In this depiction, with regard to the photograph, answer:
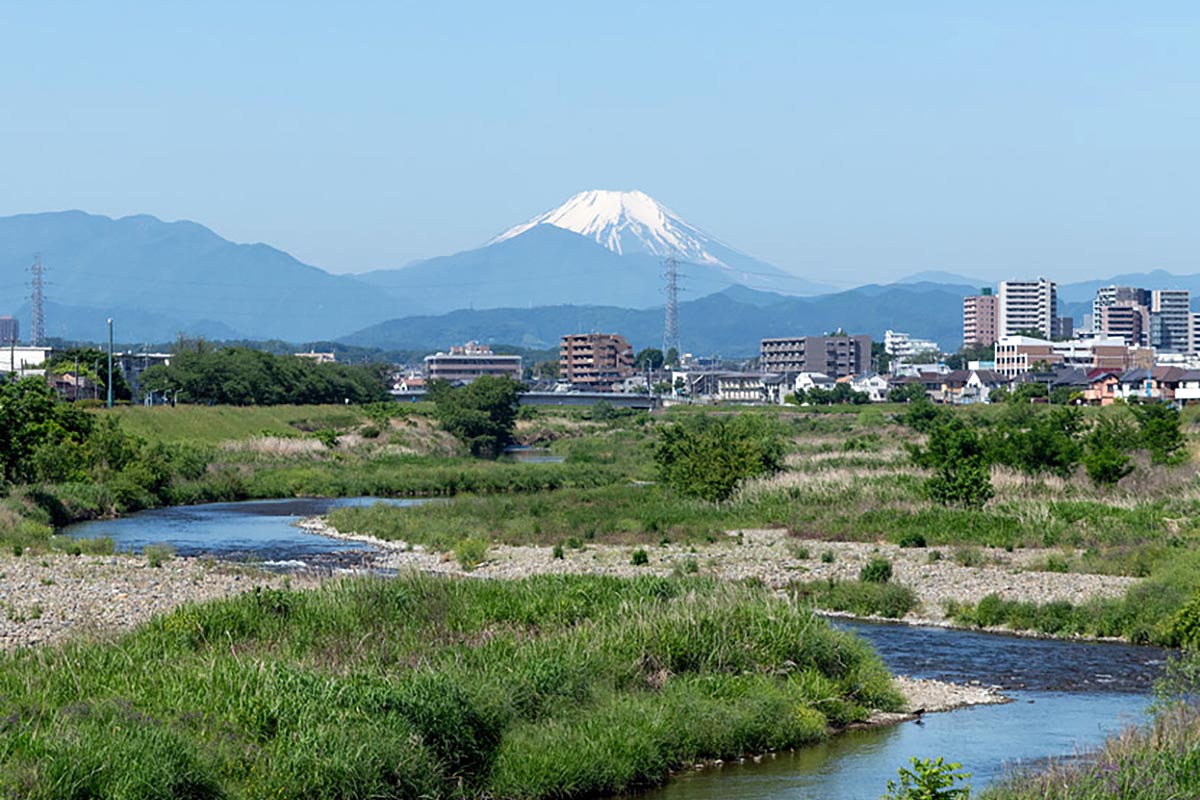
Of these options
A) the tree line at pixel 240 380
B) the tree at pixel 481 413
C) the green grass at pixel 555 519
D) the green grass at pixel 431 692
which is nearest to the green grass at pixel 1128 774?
the green grass at pixel 431 692

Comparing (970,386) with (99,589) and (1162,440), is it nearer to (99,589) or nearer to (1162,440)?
(1162,440)

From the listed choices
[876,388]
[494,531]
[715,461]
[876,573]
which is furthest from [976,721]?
[876,388]

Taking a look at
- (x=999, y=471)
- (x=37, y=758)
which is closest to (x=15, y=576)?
(x=37, y=758)

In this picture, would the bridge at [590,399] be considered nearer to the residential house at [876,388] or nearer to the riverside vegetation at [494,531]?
the residential house at [876,388]

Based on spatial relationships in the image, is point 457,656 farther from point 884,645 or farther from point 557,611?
point 884,645

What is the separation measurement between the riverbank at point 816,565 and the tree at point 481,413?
57281 mm

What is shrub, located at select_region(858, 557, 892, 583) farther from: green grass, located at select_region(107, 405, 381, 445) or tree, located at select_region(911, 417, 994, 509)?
green grass, located at select_region(107, 405, 381, 445)

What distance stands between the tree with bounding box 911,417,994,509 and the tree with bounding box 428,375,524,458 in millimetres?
50982

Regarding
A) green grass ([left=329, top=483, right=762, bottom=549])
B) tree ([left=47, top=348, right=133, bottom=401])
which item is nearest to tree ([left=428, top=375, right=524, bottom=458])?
tree ([left=47, top=348, right=133, bottom=401])

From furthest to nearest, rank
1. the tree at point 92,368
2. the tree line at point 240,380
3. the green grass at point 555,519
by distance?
the tree line at point 240,380, the tree at point 92,368, the green grass at point 555,519

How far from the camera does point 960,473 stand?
43938 millimetres

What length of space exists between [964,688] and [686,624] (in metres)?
4.92

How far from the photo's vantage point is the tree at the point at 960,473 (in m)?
43.4

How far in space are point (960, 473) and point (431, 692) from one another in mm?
30564
